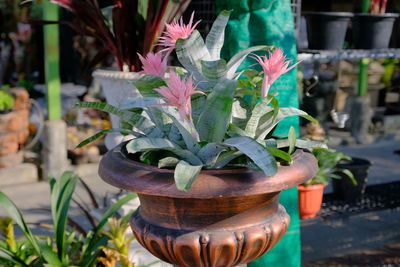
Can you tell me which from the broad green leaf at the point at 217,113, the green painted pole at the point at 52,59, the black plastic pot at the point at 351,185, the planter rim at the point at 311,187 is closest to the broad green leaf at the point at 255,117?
the broad green leaf at the point at 217,113

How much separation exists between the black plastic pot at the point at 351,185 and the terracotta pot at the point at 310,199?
50 cm

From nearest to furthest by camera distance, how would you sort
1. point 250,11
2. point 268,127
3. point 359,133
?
point 268,127 < point 250,11 < point 359,133

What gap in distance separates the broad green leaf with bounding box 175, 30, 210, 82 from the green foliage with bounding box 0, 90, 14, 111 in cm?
410

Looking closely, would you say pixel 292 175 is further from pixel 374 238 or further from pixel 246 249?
pixel 374 238

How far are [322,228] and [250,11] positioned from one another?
2.48m

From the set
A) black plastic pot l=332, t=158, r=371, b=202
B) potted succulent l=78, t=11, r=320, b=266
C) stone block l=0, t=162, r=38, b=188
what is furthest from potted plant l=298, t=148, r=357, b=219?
stone block l=0, t=162, r=38, b=188

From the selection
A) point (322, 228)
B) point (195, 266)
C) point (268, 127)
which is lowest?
point (322, 228)

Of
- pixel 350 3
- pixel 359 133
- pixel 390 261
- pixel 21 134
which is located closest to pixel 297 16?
pixel 390 261

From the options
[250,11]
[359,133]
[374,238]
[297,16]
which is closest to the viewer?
[250,11]

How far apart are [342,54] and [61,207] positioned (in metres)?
2.12

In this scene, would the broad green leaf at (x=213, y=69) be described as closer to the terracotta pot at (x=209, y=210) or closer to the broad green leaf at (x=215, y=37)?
the broad green leaf at (x=215, y=37)

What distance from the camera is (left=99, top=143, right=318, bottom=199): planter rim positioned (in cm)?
136

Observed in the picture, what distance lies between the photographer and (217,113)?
1.46 m

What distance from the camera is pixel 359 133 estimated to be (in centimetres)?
729
